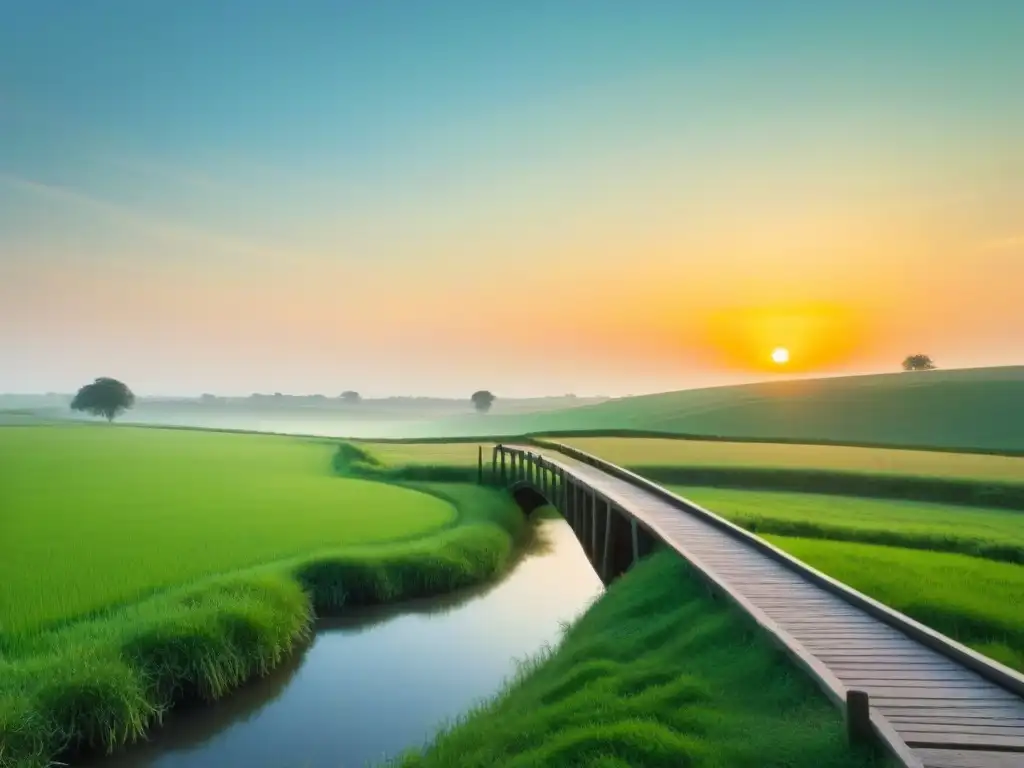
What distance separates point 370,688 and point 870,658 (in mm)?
9681

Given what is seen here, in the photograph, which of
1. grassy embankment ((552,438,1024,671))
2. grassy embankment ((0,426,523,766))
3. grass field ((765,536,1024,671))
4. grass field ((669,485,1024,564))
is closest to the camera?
grassy embankment ((0,426,523,766))

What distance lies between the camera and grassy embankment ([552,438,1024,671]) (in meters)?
14.1

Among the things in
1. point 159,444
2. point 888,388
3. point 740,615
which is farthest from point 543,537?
point 888,388

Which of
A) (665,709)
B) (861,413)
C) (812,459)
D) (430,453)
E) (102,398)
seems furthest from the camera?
(102,398)

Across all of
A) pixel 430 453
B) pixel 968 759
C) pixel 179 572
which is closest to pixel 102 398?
pixel 430 453

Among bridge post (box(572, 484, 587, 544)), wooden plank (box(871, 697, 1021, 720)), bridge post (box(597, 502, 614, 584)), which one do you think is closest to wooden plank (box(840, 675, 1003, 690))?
wooden plank (box(871, 697, 1021, 720))

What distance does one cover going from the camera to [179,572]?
18688 mm

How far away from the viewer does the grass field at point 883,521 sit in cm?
2211

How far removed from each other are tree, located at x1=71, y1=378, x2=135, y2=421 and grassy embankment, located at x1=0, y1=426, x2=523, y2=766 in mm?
82772

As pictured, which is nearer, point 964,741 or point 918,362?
point 964,741

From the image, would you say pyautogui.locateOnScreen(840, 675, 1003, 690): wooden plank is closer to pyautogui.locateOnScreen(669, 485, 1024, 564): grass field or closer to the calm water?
the calm water

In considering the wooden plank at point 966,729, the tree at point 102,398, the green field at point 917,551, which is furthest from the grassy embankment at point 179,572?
the tree at point 102,398

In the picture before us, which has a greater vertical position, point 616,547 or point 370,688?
point 616,547

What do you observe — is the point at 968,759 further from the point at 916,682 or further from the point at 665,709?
the point at 665,709
